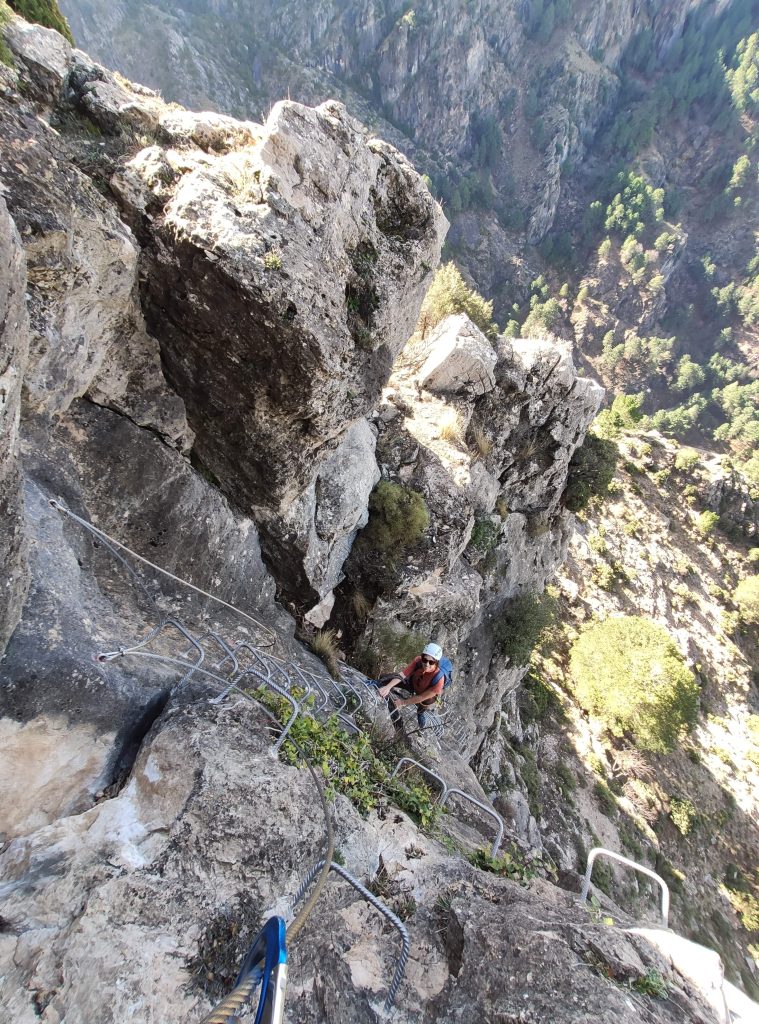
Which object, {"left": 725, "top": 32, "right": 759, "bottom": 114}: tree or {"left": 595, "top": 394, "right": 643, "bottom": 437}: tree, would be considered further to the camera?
{"left": 725, "top": 32, "right": 759, "bottom": 114}: tree

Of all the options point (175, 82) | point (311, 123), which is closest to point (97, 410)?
point (311, 123)

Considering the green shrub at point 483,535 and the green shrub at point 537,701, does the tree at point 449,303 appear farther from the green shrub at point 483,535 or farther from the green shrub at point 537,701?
the green shrub at point 537,701

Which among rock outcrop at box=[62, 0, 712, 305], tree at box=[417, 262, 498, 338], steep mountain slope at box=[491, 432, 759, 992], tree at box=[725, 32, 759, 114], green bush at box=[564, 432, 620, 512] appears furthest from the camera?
tree at box=[725, 32, 759, 114]

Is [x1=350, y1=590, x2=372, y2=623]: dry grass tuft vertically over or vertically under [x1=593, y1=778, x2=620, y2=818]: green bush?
over

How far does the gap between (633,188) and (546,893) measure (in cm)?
11816

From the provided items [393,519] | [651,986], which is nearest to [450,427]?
[393,519]

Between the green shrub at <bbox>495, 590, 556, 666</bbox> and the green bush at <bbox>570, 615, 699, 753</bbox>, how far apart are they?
1031 centimetres

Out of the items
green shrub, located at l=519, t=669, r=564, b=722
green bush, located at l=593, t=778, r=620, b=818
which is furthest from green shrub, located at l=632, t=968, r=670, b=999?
green bush, located at l=593, t=778, r=620, b=818

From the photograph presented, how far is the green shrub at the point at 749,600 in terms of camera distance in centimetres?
3278

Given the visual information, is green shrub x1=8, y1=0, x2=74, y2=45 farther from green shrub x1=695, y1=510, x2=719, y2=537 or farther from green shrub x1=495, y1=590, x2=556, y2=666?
green shrub x1=695, y1=510, x2=719, y2=537

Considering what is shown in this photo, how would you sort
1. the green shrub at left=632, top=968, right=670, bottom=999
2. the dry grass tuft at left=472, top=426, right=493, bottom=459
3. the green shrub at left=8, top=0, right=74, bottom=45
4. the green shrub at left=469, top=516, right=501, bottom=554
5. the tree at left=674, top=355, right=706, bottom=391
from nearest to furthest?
1. the green shrub at left=632, top=968, right=670, bottom=999
2. the green shrub at left=8, top=0, right=74, bottom=45
3. the dry grass tuft at left=472, top=426, right=493, bottom=459
4. the green shrub at left=469, top=516, right=501, bottom=554
5. the tree at left=674, top=355, right=706, bottom=391

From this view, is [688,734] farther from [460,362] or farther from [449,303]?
[449,303]

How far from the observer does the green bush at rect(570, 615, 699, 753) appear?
23344 mm

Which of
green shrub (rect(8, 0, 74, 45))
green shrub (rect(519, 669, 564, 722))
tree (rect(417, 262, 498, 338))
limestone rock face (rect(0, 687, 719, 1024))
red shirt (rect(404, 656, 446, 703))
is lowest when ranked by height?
green shrub (rect(519, 669, 564, 722))
